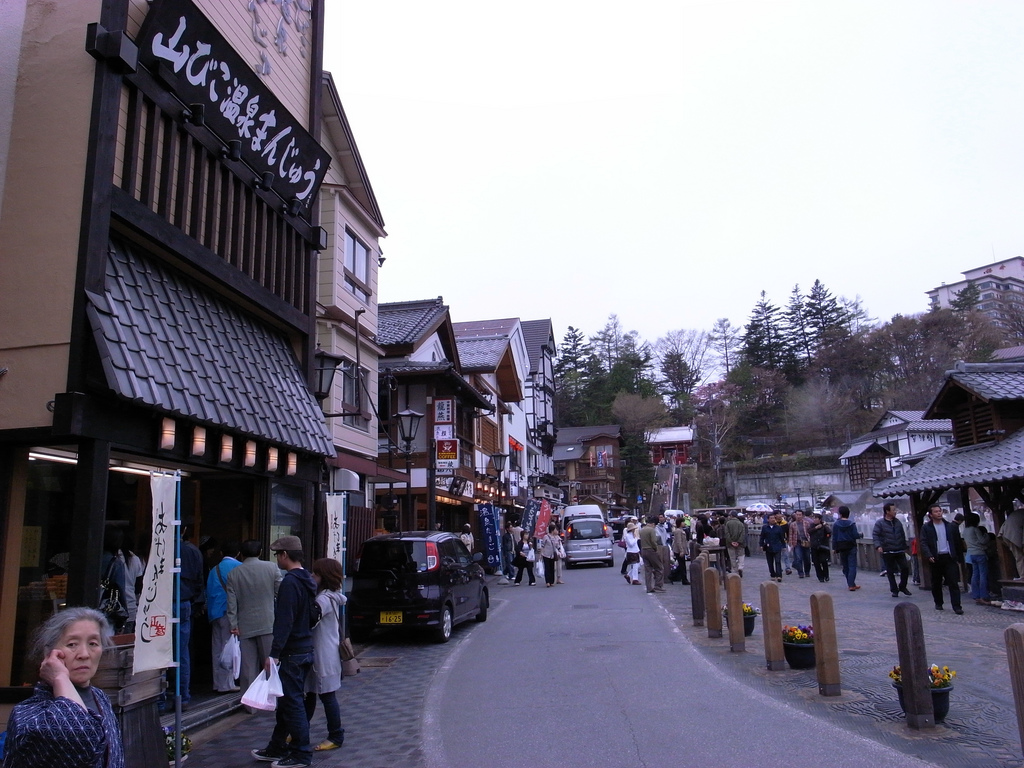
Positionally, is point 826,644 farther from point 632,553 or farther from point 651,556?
point 632,553

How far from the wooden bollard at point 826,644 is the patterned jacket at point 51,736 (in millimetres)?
6824

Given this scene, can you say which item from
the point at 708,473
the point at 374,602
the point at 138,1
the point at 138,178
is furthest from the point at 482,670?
the point at 708,473

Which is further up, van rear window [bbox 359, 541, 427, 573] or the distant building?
the distant building

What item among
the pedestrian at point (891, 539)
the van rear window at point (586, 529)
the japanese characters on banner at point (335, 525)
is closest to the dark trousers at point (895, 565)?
the pedestrian at point (891, 539)

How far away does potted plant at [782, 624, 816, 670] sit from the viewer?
9188mm

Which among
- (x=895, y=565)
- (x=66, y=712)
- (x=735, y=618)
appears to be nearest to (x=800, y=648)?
(x=735, y=618)

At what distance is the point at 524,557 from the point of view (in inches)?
934

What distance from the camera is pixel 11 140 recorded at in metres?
8.20

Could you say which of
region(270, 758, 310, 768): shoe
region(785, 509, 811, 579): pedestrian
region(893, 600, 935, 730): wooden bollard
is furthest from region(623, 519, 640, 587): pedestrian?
region(270, 758, 310, 768): shoe

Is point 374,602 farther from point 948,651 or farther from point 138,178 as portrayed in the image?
point 948,651

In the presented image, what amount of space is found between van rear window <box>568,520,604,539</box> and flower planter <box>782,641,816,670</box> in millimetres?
22552

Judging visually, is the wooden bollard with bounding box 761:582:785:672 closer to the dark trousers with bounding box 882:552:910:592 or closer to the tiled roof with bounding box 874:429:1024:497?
the tiled roof with bounding box 874:429:1024:497

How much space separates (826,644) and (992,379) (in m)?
11.2

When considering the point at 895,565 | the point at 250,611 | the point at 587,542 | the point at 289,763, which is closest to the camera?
the point at 289,763
